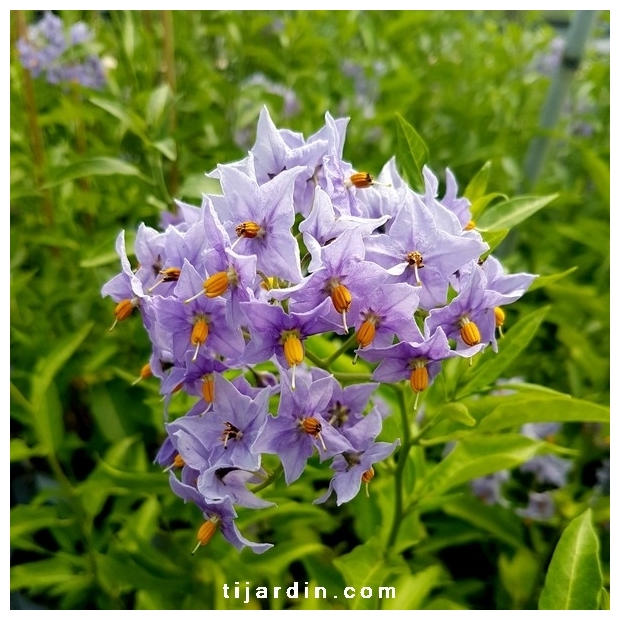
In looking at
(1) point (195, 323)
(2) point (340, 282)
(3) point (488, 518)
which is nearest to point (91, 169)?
(1) point (195, 323)

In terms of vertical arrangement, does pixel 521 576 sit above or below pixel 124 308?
below

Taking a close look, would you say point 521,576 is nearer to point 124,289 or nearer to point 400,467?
point 400,467

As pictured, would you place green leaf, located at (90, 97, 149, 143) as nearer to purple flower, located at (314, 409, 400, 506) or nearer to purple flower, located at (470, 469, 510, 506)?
purple flower, located at (314, 409, 400, 506)

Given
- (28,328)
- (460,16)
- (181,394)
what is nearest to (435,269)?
(181,394)

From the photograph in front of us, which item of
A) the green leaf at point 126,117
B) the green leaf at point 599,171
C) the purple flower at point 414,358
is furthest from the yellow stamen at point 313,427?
the green leaf at point 599,171

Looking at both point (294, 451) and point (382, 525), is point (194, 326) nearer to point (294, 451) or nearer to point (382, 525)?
point (294, 451)

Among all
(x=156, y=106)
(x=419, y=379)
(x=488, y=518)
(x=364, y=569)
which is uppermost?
(x=156, y=106)
